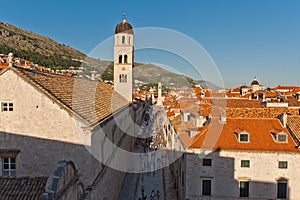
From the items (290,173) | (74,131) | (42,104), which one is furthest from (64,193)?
(290,173)

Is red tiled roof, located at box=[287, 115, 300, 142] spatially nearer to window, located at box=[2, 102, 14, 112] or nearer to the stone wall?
the stone wall

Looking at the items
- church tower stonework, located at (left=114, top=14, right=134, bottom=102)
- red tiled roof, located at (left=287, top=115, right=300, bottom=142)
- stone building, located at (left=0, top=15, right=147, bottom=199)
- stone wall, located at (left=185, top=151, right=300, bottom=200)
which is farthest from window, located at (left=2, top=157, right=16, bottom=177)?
church tower stonework, located at (left=114, top=14, right=134, bottom=102)

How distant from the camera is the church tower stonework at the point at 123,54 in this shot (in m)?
32.0

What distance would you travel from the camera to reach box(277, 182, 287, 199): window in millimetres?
17281

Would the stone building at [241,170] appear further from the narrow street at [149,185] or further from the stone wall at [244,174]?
the narrow street at [149,185]

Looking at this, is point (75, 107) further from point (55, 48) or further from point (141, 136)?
point (55, 48)

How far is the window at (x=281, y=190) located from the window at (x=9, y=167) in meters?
15.7

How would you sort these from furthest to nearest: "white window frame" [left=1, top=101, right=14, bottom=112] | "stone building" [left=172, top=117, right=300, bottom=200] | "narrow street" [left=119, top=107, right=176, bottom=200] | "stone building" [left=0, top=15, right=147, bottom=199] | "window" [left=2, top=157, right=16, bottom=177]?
"narrow street" [left=119, top=107, right=176, bottom=200], "stone building" [left=172, top=117, right=300, bottom=200], "window" [left=2, top=157, right=16, bottom=177], "white window frame" [left=1, top=101, right=14, bottom=112], "stone building" [left=0, top=15, right=147, bottom=199]

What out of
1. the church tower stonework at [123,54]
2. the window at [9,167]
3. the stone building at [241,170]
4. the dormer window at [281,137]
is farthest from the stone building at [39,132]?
the church tower stonework at [123,54]

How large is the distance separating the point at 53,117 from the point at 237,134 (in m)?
12.6

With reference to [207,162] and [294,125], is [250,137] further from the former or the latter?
[294,125]

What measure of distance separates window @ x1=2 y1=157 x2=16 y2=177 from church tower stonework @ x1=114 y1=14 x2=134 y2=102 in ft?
72.6

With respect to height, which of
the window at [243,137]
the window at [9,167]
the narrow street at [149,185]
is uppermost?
the window at [243,137]

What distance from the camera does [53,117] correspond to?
37.5ft
